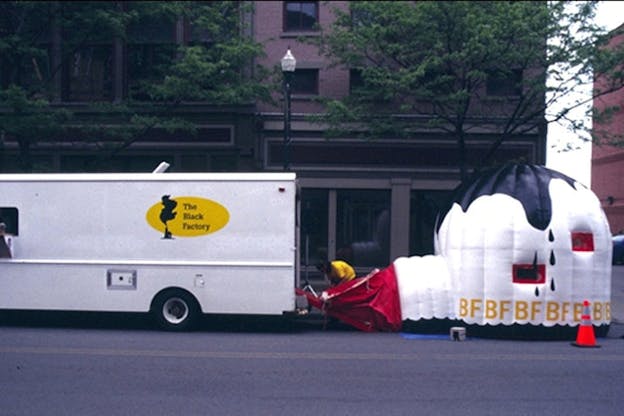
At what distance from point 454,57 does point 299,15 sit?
22.3ft

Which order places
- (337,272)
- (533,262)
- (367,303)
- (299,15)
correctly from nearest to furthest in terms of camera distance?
(533,262)
(367,303)
(337,272)
(299,15)

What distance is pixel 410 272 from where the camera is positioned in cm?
1262

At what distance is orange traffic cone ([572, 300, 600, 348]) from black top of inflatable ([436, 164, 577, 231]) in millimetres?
1613

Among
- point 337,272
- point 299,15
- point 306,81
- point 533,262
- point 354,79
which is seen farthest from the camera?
point 299,15

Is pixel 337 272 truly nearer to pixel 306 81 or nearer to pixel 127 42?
pixel 127 42

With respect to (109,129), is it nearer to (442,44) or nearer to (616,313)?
(442,44)

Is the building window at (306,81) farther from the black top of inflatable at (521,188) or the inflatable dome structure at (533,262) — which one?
the inflatable dome structure at (533,262)

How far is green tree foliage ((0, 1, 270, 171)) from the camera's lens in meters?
16.8

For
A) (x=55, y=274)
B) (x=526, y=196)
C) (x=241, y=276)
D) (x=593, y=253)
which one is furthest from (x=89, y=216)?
(x=593, y=253)

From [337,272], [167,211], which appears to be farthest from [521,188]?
[167,211]

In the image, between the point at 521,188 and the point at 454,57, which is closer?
the point at 521,188

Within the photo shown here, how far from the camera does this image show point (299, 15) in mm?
22266

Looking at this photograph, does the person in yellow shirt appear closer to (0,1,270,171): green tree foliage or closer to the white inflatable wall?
the white inflatable wall

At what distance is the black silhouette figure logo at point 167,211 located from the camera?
1254cm
